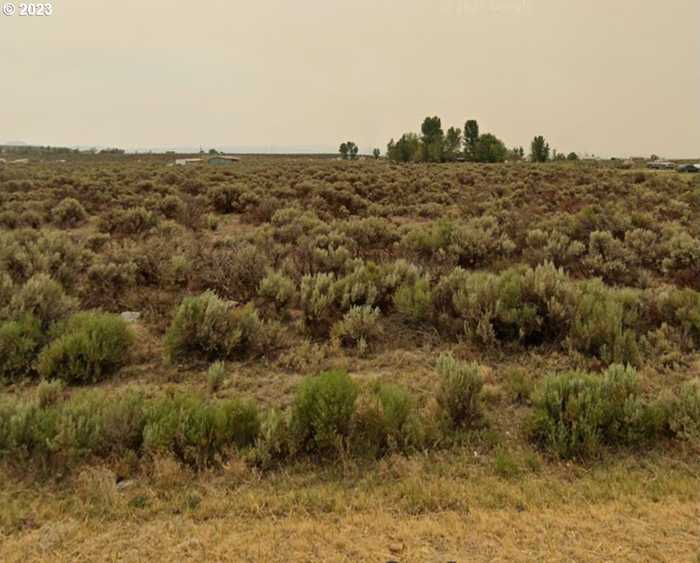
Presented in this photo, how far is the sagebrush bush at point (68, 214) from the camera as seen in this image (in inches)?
567

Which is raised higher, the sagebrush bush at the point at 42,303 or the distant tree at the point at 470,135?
the distant tree at the point at 470,135

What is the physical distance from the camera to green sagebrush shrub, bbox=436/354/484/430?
4137mm

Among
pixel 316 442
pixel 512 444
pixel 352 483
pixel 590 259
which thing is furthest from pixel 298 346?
pixel 590 259

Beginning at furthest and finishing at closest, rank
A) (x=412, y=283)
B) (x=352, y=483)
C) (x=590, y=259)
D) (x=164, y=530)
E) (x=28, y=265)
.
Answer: (x=590, y=259), (x=28, y=265), (x=412, y=283), (x=352, y=483), (x=164, y=530)

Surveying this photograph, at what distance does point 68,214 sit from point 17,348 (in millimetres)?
11725

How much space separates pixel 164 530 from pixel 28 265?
723 centimetres

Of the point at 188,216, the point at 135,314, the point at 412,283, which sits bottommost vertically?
the point at 135,314

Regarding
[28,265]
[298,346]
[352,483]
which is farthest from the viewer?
[28,265]

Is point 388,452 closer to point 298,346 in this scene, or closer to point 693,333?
point 298,346

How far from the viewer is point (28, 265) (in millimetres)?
7984

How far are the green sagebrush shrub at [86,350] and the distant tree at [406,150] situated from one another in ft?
250

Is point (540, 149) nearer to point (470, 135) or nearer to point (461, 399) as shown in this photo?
point (470, 135)

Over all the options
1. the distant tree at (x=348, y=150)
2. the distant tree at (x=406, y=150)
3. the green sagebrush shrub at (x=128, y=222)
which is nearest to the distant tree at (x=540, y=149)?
the distant tree at (x=406, y=150)

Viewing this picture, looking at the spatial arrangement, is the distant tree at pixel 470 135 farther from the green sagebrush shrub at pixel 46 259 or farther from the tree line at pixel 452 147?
the green sagebrush shrub at pixel 46 259
